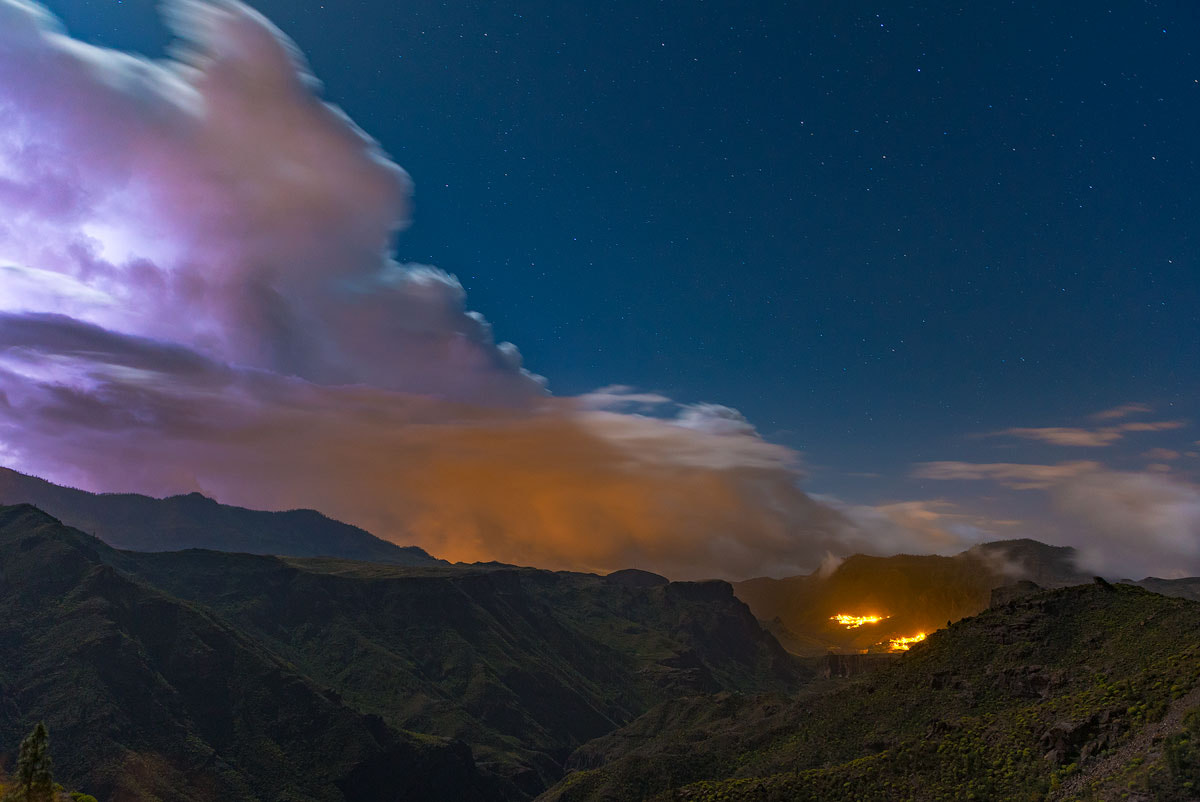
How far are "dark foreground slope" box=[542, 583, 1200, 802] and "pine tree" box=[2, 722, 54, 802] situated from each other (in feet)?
274

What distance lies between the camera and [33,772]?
87062 millimetres

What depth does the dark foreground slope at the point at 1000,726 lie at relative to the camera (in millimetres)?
75938

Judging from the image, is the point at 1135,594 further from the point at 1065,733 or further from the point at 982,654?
the point at 1065,733

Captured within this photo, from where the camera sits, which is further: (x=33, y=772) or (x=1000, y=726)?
(x=1000, y=726)

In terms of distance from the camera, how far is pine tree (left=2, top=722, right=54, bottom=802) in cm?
8625

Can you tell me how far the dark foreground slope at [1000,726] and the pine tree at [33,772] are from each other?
83627mm

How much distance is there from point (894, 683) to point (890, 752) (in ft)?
123

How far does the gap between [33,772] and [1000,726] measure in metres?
121

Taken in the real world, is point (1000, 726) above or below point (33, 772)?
above

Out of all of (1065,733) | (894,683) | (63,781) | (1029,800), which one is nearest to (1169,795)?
(1029,800)

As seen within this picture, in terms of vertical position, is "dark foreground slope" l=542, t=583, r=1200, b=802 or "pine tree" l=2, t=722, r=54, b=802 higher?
"dark foreground slope" l=542, t=583, r=1200, b=802

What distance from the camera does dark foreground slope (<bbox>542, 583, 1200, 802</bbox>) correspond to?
75.9m

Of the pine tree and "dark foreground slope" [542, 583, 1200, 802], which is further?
the pine tree

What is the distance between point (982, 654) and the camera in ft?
417
